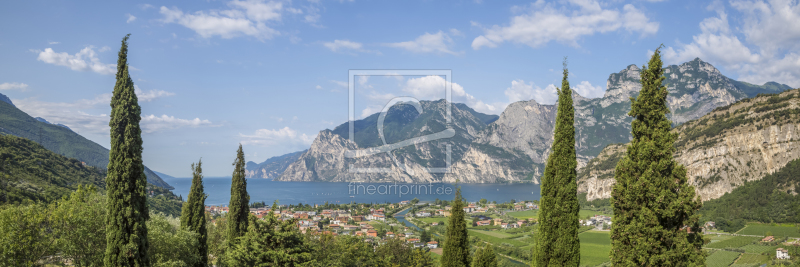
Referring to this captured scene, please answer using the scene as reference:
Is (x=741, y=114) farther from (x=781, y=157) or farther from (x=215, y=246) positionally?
(x=215, y=246)

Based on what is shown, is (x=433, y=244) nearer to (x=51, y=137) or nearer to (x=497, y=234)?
(x=497, y=234)

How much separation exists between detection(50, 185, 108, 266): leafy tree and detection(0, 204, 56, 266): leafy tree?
258 mm

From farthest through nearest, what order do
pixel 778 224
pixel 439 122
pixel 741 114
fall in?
pixel 439 122 < pixel 741 114 < pixel 778 224

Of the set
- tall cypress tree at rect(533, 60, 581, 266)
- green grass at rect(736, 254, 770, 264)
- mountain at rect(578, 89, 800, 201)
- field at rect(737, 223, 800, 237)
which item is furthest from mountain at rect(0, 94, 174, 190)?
mountain at rect(578, 89, 800, 201)

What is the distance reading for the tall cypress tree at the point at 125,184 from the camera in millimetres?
8898

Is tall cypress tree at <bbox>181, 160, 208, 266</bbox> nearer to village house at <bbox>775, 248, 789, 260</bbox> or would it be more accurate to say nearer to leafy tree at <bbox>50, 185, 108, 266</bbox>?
leafy tree at <bbox>50, 185, 108, 266</bbox>

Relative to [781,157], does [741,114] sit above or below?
above

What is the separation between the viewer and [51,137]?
9538cm

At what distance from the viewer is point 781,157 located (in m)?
70.6

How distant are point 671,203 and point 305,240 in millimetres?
6602

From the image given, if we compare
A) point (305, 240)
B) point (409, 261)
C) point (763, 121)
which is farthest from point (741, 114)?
point (305, 240)

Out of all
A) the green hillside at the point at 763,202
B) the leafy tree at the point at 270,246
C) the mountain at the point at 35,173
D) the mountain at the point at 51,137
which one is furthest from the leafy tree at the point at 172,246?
the mountain at the point at 51,137

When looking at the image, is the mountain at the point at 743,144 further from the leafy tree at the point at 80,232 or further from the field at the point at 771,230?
the leafy tree at the point at 80,232

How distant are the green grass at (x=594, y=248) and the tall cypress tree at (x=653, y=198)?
31.4m
